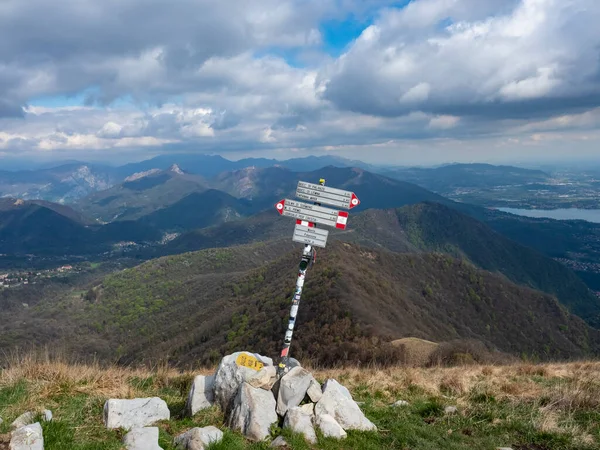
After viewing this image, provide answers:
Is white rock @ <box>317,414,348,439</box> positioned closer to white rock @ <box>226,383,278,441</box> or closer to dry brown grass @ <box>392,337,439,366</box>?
white rock @ <box>226,383,278,441</box>

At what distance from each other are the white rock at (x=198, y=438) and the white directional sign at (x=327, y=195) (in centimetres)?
580

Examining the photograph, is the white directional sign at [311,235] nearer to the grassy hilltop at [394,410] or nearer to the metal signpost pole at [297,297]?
the metal signpost pole at [297,297]

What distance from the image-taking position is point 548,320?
102 meters

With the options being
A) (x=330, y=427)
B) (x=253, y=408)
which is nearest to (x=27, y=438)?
(x=253, y=408)

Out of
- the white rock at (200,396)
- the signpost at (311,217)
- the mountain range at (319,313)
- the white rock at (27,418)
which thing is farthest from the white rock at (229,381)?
the mountain range at (319,313)

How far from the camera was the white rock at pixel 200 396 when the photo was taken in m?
7.89

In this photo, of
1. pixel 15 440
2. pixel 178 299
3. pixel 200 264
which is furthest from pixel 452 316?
pixel 200 264

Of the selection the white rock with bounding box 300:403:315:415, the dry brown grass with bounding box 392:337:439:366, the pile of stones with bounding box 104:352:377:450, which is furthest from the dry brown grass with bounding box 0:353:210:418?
the dry brown grass with bounding box 392:337:439:366

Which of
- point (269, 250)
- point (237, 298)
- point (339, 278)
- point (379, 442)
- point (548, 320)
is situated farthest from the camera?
point (269, 250)

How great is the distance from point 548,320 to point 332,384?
119 meters

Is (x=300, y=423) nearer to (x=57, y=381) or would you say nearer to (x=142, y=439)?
(x=142, y=439)

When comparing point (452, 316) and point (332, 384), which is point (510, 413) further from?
point (452, 316)

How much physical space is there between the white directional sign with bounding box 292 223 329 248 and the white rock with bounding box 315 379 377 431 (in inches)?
140

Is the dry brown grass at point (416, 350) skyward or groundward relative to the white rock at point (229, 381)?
groundward
